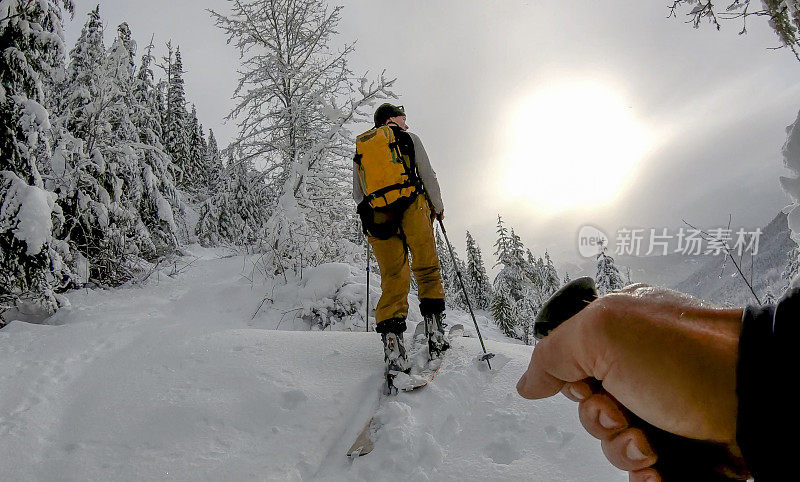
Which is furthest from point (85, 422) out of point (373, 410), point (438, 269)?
point (438, 269)

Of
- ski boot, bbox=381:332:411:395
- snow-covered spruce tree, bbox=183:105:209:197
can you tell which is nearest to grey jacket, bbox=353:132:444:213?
ski boot, bbox=381:332:411:395

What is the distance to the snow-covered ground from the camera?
7.01 ft

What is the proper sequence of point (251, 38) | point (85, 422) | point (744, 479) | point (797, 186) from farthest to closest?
1. point (251, 38)
2. point (797, 186)
3. point (85, 422)
4. point (744, 479)

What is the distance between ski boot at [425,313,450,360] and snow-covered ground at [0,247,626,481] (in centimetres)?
13

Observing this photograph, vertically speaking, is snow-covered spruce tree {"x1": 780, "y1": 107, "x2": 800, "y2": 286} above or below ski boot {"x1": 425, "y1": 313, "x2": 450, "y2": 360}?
above

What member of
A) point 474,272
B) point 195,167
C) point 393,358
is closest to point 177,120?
point 195,167

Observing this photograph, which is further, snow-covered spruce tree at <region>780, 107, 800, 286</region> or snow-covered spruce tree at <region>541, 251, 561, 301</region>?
snow-covered spruce tree at <region>541, 251, 561, 301</region>

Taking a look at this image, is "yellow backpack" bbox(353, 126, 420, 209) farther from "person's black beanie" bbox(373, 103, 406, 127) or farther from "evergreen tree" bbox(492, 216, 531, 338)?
"evergreen tree" bbox(492, 216, 531, 338)

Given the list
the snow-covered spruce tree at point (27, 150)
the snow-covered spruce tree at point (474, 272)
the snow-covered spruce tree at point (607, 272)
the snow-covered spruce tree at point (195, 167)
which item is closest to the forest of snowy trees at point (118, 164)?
the snow-covered spruce tree at point (27, 150)

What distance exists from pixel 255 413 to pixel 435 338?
5.47ft

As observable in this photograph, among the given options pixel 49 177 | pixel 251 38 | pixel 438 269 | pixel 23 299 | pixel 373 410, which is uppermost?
pixel 251 38

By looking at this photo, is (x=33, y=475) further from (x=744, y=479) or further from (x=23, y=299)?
(x=23, y=299)

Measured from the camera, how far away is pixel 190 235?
89.5ft

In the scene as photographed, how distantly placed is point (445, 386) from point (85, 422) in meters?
2.30
